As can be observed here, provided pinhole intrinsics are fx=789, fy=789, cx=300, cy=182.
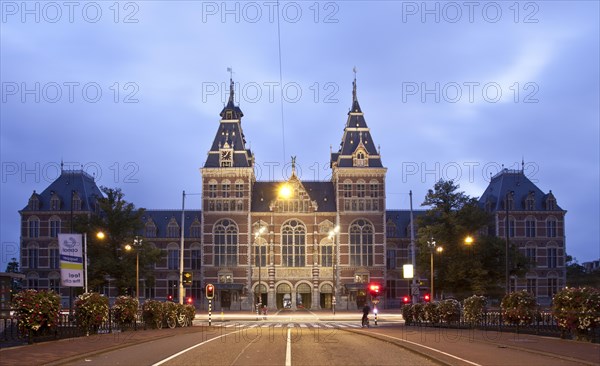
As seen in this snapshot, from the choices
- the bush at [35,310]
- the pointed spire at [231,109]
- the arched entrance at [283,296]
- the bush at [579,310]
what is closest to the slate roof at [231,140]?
the pointed spire at [231,109]

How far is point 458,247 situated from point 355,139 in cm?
2623

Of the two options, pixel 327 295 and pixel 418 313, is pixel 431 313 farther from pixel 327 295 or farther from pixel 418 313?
pixel 327 295

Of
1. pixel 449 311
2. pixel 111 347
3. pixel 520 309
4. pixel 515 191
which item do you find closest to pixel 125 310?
pixel 111 347

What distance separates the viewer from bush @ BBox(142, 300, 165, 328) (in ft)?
127

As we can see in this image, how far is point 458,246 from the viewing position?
72625 mm

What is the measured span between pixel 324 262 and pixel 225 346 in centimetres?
6586

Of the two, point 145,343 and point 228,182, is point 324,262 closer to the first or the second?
point 228,182

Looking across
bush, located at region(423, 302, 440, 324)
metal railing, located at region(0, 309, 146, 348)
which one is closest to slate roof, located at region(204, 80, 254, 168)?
bush, located at region(423, 302, 440, 324)

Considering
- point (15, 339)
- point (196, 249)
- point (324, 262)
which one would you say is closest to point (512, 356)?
point (15, 339)

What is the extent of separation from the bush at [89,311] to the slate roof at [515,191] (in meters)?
69.4

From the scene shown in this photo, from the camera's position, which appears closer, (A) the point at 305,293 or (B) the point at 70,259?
(B) the point at 70,259

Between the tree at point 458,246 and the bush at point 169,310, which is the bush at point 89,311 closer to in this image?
the bush at point 169,310

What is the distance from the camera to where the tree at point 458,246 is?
71375mm

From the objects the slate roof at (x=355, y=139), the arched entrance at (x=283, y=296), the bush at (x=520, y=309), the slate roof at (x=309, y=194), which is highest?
the slate roof at (x=355, y=139)
